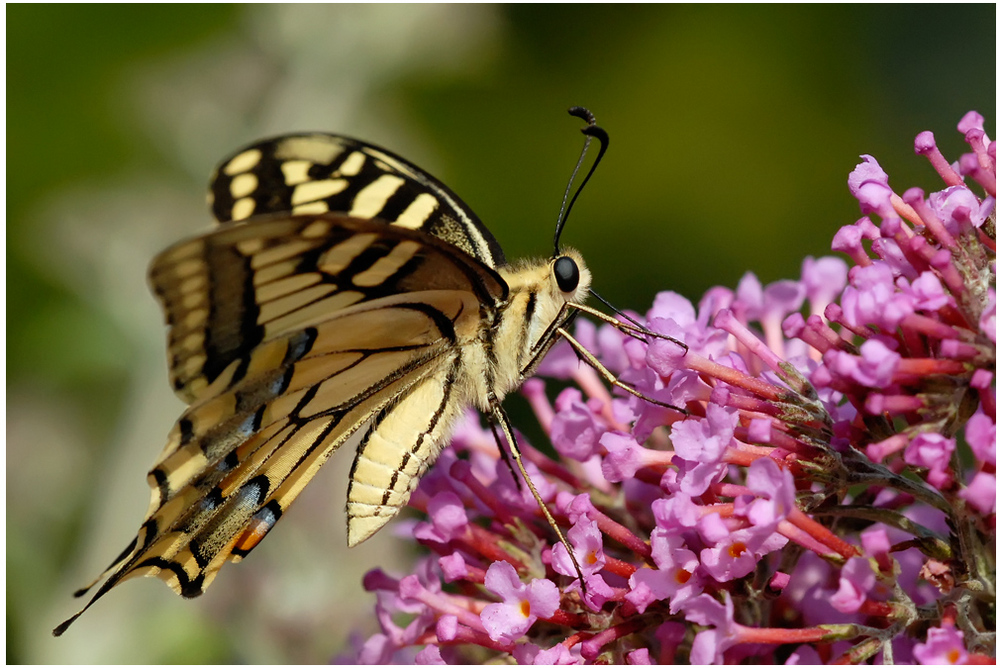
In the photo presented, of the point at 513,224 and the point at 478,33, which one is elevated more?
the point at 478,33

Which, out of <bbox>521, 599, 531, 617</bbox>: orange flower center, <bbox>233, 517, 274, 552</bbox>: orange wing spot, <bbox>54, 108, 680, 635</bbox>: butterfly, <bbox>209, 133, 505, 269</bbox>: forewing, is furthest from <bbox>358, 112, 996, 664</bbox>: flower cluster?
<bbox>209, 133, 505, 269</bbox>: forewing

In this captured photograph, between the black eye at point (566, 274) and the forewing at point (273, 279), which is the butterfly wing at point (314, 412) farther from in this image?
the black eye at point (566, 274)

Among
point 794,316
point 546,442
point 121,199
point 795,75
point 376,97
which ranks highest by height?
point 795,75

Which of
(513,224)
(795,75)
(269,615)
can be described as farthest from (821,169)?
(269,615)

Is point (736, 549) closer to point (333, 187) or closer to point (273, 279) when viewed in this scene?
point (273, 279)

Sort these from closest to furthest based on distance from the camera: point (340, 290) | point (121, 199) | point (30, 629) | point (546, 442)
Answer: point (340, 290) → point (30, 629) → point (121, 199) → point (546, 442)

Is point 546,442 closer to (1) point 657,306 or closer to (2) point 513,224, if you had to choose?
(2) point 513,224

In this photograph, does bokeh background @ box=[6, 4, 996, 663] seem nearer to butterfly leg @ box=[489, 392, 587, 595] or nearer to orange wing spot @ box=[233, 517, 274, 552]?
orange wing spot @ box=[233, 517, 274, 552]
